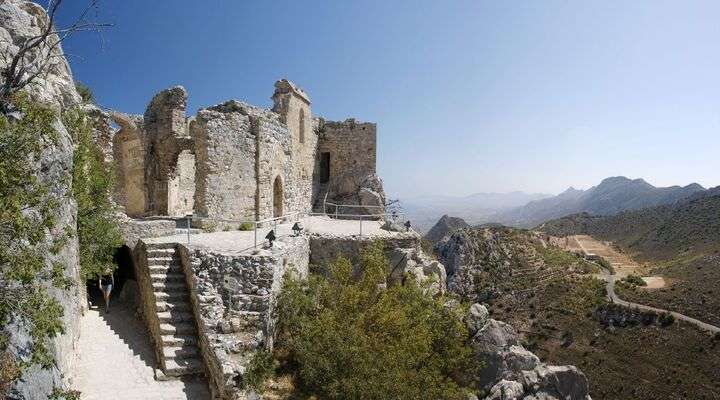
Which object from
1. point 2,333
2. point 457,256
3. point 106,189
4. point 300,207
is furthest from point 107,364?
point 457,256

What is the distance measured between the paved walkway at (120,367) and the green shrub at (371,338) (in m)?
2.50

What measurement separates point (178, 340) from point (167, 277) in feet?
6.77

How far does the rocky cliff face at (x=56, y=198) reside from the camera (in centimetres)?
570

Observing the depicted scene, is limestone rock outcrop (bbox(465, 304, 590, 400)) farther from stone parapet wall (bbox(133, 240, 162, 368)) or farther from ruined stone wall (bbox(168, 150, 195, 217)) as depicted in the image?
ruined stone wall (bbox(168, 150, 195, 217))

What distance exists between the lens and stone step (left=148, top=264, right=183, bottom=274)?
11.2 meters

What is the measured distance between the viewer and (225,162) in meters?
16.1

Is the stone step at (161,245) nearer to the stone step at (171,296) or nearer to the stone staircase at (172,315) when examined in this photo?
the stone staircase at (172,315)

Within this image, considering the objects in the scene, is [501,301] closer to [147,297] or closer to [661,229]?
[147,297]

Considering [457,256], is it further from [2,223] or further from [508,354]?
[2,223]

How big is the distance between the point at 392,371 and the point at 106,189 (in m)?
10.4

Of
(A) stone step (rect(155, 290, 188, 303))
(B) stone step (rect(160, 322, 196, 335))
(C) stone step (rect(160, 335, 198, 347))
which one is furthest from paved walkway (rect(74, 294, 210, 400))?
(A) stone step (rect(155, 290, 188, 303))

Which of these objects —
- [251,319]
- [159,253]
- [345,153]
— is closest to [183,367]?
[251,319]

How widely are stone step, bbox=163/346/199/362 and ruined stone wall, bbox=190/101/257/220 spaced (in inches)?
259

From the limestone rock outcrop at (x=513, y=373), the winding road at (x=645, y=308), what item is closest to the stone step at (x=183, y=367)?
the limestone rock outcrop at (x=513, y=373)
